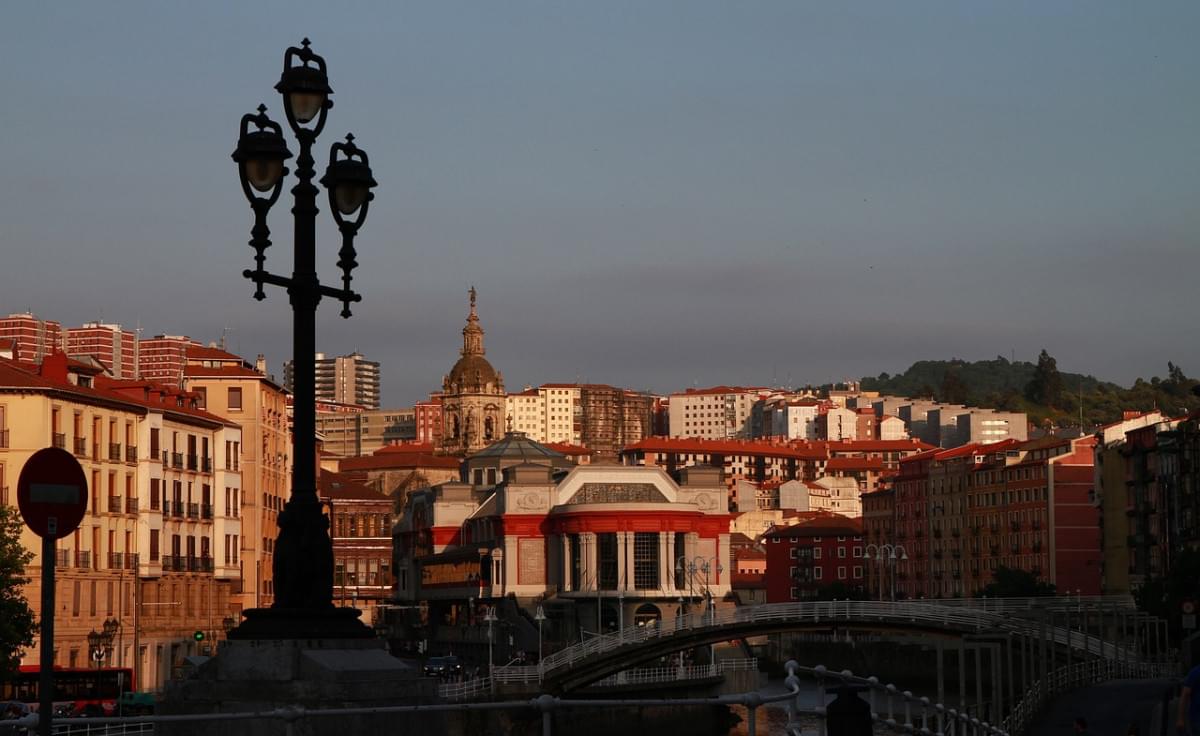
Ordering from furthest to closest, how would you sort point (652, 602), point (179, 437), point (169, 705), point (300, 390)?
point (652, 602) → point (179, 437) → point (300, 390) → point (169, 705)

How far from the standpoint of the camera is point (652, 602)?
124 metres

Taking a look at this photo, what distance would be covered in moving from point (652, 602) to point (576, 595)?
4547mm

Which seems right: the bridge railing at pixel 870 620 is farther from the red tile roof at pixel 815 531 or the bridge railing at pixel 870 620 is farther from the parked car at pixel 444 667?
the red tile roof at pixel 815 531

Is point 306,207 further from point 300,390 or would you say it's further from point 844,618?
point 844,618

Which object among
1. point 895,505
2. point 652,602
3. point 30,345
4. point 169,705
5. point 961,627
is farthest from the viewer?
point 895,505

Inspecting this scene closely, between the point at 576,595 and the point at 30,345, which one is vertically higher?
the point at 30,345

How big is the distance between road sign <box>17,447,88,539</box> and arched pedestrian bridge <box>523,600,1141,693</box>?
6941 cm

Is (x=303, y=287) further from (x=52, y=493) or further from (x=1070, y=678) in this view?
(x=1070, y=678)

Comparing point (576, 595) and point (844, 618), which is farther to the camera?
point (576, 595)

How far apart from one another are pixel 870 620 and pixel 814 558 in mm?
102429

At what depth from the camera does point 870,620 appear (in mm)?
84375

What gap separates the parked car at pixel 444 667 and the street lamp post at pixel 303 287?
82.5 metres

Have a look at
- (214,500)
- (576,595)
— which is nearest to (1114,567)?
(576,595)

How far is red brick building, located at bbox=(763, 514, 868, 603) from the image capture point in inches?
7303
